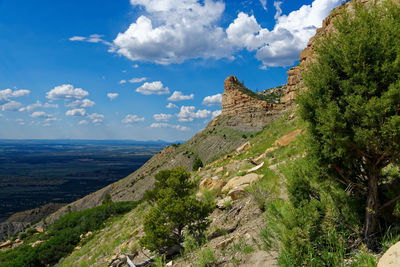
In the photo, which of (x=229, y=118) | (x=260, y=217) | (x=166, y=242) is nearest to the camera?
(x=260, y=217)

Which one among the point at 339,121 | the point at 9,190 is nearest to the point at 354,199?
the point at 339,121

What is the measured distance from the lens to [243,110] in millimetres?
64188

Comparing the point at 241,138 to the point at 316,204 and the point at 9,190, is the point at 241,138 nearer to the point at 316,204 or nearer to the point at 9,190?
the point at 316,204

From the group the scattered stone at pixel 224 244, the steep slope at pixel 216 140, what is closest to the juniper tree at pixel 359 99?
the scattered stone at pixel 224 244

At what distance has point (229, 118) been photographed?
67375 mm

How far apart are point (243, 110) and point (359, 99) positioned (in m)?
61.5

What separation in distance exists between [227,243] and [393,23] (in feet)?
19.3

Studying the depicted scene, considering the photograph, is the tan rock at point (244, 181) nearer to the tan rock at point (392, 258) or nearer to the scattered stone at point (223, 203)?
the scattered stone at point (223, 203)

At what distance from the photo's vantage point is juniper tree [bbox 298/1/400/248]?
357cm

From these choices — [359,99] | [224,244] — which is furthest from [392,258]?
[224,244]

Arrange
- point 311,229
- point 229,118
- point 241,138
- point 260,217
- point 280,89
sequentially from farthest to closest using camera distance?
point 280,89 → point 229,118 → point 241,138 → point 260,217 → point 311,229

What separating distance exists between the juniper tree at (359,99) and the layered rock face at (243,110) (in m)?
53.6

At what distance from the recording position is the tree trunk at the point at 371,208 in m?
4.10

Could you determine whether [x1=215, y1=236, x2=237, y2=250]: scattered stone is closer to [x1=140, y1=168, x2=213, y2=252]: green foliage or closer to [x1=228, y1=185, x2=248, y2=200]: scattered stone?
[x1=140, y1=168, x2=213, y2=252]: green foliage
